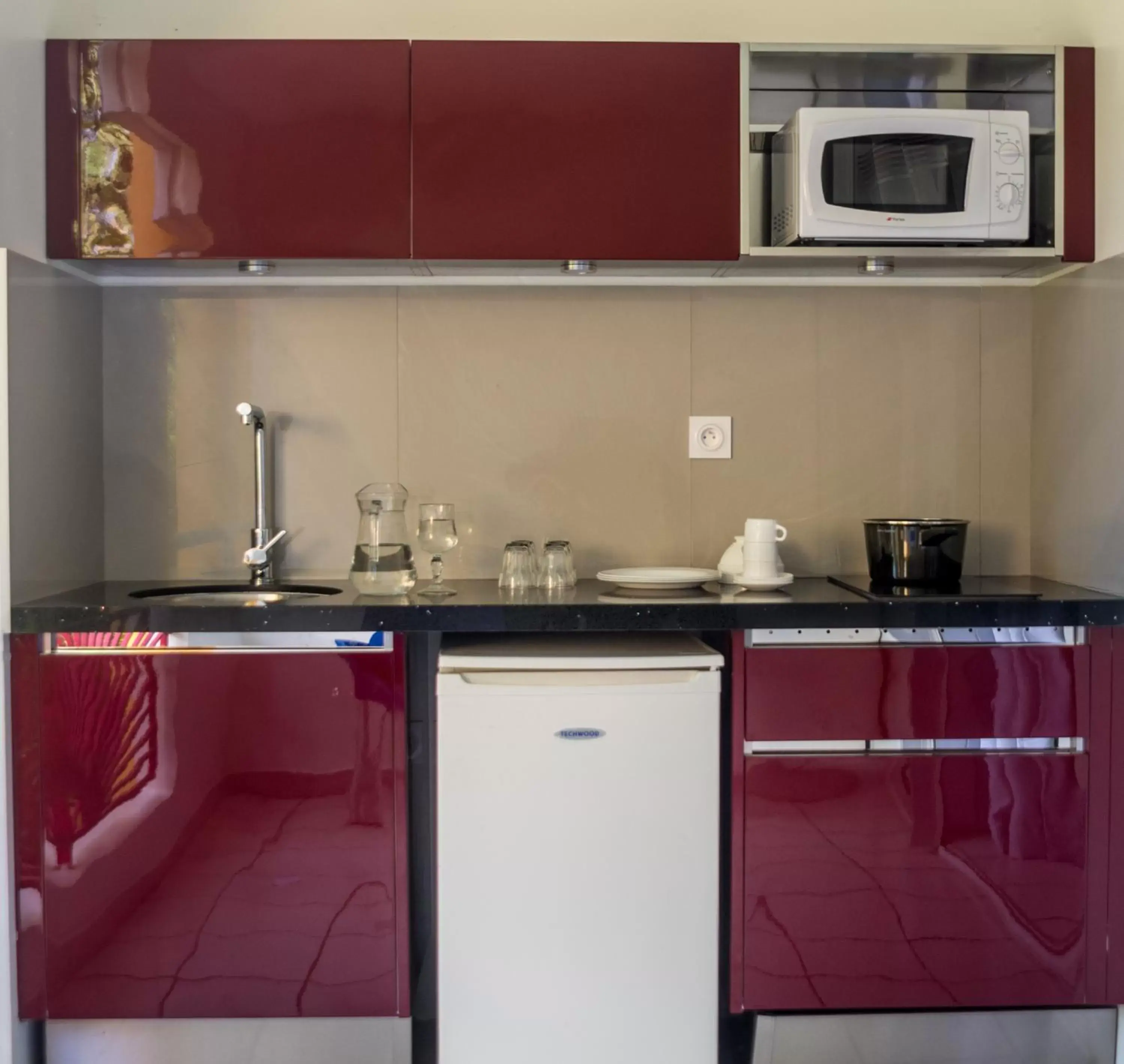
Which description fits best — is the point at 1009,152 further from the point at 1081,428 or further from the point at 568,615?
the point at 568,615

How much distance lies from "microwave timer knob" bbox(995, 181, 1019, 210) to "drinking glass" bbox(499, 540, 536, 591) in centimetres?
116

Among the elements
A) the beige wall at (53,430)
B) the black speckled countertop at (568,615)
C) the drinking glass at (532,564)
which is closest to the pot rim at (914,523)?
the black speckled countertop at (568,615)

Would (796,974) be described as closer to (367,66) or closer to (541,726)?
(541,726)

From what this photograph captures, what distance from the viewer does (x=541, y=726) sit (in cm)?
192

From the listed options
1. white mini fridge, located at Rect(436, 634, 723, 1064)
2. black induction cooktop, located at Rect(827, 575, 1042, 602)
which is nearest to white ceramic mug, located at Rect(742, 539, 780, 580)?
black induction cooktop, located at Rect(827, 575, 1042, 602)

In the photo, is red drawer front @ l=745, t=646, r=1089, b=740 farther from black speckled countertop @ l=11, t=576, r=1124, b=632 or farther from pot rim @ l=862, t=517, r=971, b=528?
pot rim @ l=862, t=517, r=971, b=528

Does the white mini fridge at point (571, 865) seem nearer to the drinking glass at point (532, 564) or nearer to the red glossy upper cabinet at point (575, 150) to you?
the drinking glass at point (532, 564)

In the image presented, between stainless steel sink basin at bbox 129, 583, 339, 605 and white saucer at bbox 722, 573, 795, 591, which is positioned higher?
white saucer at bbox 722, 573, 795, 591

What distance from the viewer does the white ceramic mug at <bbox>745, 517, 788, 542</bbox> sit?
90.1 inches

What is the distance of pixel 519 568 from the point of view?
2.28 meters

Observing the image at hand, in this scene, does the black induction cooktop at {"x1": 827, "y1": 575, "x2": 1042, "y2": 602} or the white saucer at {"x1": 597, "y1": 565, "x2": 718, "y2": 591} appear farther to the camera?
the white saucer at {"x1": 597, "y1": 565, "x2": 718, "y2": 591}

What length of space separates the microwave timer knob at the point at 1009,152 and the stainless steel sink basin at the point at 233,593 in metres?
1.59

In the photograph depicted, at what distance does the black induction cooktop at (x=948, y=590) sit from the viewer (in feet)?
6.60

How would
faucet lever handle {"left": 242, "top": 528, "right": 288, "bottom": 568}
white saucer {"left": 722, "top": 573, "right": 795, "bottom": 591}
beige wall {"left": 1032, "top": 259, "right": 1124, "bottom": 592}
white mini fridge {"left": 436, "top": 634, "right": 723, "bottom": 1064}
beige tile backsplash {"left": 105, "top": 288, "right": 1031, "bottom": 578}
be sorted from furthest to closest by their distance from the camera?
beige tile backsplash {"left": 105, "top": 288, "right": 1031, "bottom": 578} < faucet lever handle {"left": 242, "top": 528, "right": 288, "bottom": 568} < white saucer {"left": 722, "top": 573, "right": 795, "bottom": 591} < beige wall {"left": 1032, "top": 259, "right": 1124, "bottom": 592} < white mini fridge {"left": 436, "top": 634, "right": 723, "bottom": 1064}
